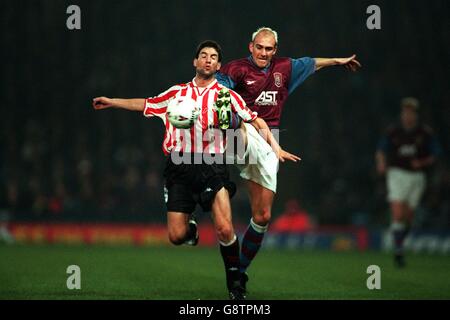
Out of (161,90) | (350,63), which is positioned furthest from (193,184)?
(161,90)

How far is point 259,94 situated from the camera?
8148mm

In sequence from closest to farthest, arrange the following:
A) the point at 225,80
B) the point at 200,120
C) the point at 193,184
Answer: the point at 200,120, the point at 193,184, the point at 225,80

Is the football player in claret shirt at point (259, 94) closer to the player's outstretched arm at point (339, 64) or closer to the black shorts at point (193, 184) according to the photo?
the player's outstretched arm at point (339, 64)

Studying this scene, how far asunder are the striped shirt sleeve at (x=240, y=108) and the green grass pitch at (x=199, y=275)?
1541mm

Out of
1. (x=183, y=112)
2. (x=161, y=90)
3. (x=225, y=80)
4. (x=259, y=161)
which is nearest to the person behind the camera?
(x=183, y=112)

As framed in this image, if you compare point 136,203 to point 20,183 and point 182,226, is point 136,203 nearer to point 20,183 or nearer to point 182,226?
point 20,183

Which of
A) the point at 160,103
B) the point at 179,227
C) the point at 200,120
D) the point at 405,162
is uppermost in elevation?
the point at 160,103

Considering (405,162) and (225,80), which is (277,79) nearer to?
(225,80)

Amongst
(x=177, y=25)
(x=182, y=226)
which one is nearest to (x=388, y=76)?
(x=177, y=25)

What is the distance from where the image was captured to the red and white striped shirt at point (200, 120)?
7.34m

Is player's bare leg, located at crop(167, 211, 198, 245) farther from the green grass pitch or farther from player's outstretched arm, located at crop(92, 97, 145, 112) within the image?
player's outstretched arm, located at crop(92, 97, 145, 112)

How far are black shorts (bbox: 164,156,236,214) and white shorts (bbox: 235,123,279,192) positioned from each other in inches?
24.7

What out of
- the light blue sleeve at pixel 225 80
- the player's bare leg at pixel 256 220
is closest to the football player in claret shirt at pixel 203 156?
the light blue sleeve at pixel 225 80

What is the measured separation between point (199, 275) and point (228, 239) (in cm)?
248
